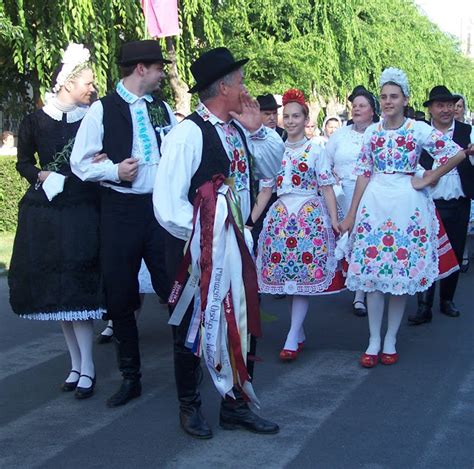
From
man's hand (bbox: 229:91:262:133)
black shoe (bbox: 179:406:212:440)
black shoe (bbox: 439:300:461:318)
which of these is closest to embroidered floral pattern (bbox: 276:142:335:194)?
man's hand (bbox: 229:91:262:133)

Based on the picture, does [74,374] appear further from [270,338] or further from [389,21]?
[389,21]

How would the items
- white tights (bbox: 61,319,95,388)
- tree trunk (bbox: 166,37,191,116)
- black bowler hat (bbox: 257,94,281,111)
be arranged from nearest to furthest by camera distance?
white tights (bbox: 61,319,95,388) → black bowler hat (bbox: 257,94,281,111) → tree trunk (bbox: 166,37,191,116)

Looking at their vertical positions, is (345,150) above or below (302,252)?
above

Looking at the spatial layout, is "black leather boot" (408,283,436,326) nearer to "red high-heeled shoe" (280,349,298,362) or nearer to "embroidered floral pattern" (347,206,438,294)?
"embroidered floral pattern" (347,206,438,294)

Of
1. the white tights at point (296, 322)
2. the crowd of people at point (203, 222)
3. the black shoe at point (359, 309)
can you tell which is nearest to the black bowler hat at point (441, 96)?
the crowd of people at point (203, 222)

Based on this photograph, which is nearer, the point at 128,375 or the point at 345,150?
the point at 128,375

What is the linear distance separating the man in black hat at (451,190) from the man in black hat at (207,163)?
11.1 feet

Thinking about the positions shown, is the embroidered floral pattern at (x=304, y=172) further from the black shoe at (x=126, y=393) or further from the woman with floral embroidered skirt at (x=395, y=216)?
the black shoe at (x=126, y=393)

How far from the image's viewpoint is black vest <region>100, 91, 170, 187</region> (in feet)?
16.6

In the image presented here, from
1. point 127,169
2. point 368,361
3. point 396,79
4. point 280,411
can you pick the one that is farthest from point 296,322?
point 127,169

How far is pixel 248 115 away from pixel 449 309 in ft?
12.8

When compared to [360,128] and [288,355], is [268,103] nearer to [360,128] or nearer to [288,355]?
[360,128]

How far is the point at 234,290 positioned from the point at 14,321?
3.68m

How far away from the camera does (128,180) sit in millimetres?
4973
